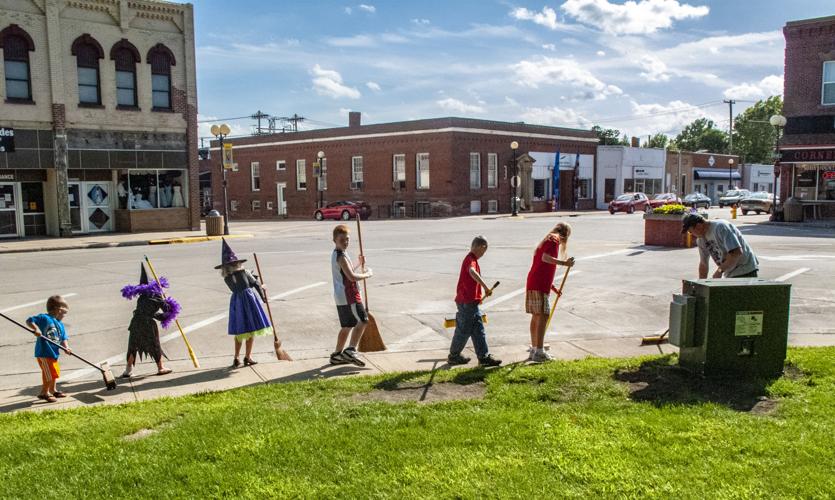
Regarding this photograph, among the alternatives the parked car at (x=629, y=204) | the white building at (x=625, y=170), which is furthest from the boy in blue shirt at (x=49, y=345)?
the white building at (x=625, y=170)

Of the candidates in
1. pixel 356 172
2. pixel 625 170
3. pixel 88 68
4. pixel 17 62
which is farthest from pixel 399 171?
pixel 17 62

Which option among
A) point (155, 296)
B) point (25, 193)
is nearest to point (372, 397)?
point (155, 296)

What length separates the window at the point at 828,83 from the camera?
110 feet

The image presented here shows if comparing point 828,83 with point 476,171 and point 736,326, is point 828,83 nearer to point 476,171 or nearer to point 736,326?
point 476,171

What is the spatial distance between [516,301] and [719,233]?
4.67 metres

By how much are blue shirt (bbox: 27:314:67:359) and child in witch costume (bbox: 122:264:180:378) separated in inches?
29.2

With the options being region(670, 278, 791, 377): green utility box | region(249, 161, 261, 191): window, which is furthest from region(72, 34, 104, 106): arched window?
region(249, 161, 261, 191): window

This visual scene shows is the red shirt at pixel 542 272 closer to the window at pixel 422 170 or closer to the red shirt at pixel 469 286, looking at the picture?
the red shirt at pixel 469 286

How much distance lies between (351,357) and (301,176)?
2027 inches

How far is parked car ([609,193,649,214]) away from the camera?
47544 mm

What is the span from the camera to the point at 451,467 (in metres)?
4.75

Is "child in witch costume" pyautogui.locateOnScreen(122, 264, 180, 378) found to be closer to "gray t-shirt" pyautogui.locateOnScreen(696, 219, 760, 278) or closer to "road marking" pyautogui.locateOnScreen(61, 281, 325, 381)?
"road marking" pyautogui.locateOnScreen(61, 281, 325, 381)

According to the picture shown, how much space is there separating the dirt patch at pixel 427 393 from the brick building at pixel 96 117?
85.1 feet

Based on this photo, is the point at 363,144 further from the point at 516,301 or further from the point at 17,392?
the point at 17,392
